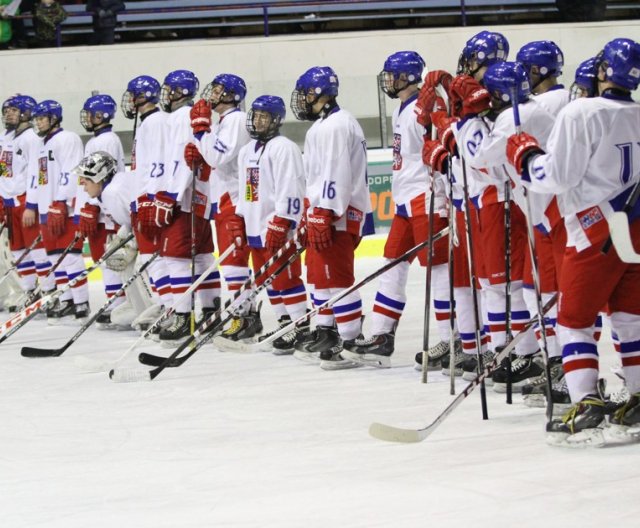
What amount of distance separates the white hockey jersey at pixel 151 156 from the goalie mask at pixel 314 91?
46.8 inches

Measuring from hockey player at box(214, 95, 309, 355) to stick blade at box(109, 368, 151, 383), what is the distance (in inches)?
28.7

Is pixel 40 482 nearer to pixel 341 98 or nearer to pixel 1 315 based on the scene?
pixel 1 315

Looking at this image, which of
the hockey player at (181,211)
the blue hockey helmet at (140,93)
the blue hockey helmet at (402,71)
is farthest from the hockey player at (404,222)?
the blue hockey helmet at (140,93)

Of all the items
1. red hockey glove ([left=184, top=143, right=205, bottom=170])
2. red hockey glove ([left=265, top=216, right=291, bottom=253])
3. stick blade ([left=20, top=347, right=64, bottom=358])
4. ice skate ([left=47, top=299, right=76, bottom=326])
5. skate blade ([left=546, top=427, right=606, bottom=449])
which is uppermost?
red hockey glove ([left=184, top=143, right=205, bottom=170])

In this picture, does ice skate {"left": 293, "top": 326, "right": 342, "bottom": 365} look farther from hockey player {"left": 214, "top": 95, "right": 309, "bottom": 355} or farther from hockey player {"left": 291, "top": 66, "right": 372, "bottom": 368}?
hockey player {"left": 214, "top": 95, "right": 309, "bottom": 355}

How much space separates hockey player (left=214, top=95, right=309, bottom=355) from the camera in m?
5.85

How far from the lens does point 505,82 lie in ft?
13.8

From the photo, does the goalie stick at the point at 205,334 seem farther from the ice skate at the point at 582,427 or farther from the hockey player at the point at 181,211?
the ice skate at the point at 582,427

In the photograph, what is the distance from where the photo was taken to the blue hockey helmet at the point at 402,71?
5.43 meters

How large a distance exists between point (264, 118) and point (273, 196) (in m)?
0.38

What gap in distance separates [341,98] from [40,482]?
6681 mm

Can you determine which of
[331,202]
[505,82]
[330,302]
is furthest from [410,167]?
[505,82]

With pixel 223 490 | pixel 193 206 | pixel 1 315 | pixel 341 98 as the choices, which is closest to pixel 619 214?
pixel 223 490

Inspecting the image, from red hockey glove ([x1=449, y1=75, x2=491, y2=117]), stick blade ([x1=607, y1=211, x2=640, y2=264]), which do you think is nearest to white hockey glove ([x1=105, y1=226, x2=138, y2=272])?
red hockey glove ([x1=449, y1=75, x2=491, y2=117])
